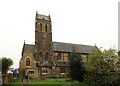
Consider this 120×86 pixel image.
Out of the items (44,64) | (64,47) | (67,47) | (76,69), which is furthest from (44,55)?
(76,69)

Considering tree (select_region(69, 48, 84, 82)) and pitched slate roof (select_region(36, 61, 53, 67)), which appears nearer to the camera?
tree (select_region(69, 48, 84, 82))

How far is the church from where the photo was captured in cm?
4159

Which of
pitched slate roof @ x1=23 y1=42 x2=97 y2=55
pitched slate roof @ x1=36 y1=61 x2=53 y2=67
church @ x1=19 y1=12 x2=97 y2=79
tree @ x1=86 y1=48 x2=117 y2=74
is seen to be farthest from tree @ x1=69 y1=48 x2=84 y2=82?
pitched slate roof @ x1=23 y1=42 x2=97 y2=55

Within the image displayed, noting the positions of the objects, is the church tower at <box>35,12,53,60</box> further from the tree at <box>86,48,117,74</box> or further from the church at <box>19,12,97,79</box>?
the tree at <box>86,48,117,74</box>

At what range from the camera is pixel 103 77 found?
2511cm

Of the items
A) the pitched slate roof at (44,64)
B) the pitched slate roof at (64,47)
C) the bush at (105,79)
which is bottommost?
the bush at (105,79)

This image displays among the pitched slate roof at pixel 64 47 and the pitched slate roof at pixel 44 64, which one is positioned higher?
the pitched slate roof at pixel 64 47

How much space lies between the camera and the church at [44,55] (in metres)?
41.6

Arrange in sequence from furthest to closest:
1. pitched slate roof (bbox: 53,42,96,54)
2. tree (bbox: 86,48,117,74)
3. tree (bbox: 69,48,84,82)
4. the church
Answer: pitched slate roof (bbox: 53,42,96,54), the church, tree (bbox: 69,48,84,82), tree (bbox: 86,48,117,74)

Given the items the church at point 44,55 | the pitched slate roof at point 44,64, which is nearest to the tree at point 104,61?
the church at point 44,55

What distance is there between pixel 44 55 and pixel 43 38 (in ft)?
21.0

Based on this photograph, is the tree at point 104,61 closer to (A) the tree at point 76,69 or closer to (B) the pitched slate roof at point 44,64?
(A) the tree at point 76,69

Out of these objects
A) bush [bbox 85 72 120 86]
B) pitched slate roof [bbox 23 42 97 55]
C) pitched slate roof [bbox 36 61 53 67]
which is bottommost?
bush [bbox 85 72 120 86]

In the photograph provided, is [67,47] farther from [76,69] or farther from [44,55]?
[76,69]
